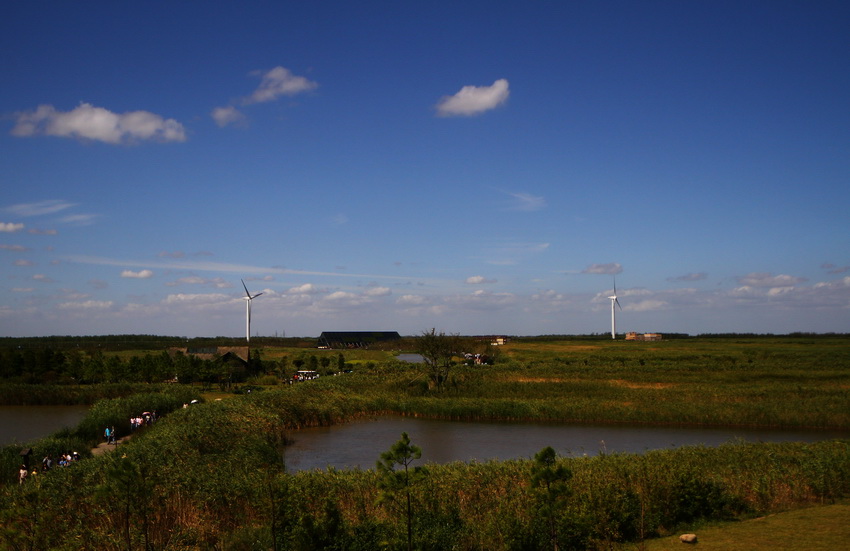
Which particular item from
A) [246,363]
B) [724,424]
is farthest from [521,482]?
[246,363]

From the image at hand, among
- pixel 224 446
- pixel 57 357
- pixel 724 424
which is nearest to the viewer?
pixel 224 446

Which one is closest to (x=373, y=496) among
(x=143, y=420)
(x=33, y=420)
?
(x=143, y=420)

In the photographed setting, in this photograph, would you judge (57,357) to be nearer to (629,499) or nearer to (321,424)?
(321,424)

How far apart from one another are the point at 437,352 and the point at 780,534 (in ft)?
119

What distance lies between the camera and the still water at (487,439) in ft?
87.5

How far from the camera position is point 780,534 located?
43.0 feet

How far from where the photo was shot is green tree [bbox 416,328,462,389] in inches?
1912

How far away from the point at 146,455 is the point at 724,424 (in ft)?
90.8

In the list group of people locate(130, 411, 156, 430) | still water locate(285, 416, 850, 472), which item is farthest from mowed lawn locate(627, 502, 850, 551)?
group of people locate(130, 411, 156, 430)

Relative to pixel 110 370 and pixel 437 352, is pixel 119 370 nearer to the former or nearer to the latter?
pixel 110 370

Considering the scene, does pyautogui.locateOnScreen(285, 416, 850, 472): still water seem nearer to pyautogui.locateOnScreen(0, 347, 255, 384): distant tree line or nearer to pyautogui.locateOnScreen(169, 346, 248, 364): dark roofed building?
pyautogui.locateOnScreen(0, 347, 255, 384): distant tree line

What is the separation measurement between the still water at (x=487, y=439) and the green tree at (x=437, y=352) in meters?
11.6

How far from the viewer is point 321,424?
36.6m

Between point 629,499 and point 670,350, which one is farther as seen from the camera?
point 670,350
